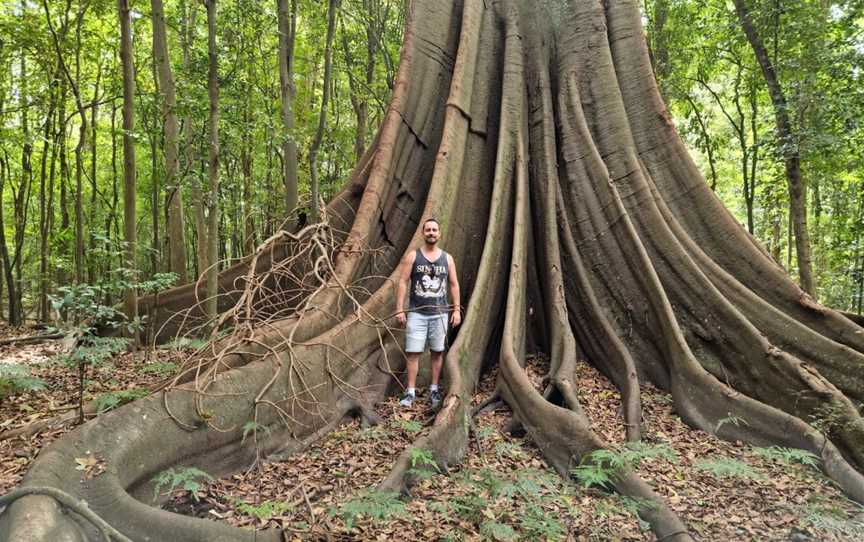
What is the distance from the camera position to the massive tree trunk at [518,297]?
3.74 m

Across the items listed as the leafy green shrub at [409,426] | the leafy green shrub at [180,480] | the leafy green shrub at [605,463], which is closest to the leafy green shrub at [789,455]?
the leafy green shrub at [605,463]

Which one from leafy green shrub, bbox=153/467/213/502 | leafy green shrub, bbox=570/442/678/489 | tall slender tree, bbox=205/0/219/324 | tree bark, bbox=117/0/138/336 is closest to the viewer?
leafy green shrub, bbox=153/467/213/502

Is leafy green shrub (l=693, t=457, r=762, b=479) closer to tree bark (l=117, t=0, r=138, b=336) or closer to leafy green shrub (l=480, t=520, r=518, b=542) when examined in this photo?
leafy green shrub (l=480, t=520, r=518, b=542)

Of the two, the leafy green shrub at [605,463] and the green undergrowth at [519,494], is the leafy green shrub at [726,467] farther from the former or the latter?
the leafy green shrub at [605,463]

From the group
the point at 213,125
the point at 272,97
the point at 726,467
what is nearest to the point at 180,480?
the point at 726,467

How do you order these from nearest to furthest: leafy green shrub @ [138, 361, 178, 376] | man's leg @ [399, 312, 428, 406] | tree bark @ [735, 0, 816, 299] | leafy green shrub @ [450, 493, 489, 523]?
leafy green shrub @ [450, 493, 489, 523]
man's leg @ [399, 312, 428, 406]
leafy green shrub @ [138, 361, 178, 376]
tree bark @ [735, 0, 816, 299]

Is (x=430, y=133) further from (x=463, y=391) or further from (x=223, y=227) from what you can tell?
(x=223, y=227)

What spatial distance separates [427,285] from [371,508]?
2.63 metres

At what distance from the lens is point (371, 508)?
126 inches

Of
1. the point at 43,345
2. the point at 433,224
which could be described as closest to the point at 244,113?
the point at 43,345

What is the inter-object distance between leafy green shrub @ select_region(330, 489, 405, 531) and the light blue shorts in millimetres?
1974

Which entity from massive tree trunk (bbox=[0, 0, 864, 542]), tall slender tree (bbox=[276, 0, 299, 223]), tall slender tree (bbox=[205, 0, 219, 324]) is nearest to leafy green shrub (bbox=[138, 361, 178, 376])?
tall slender tree (bbox=[205, 0, 219, 324])

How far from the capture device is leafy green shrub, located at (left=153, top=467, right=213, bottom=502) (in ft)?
10.8

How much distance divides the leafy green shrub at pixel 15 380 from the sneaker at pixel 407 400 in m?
2.99
